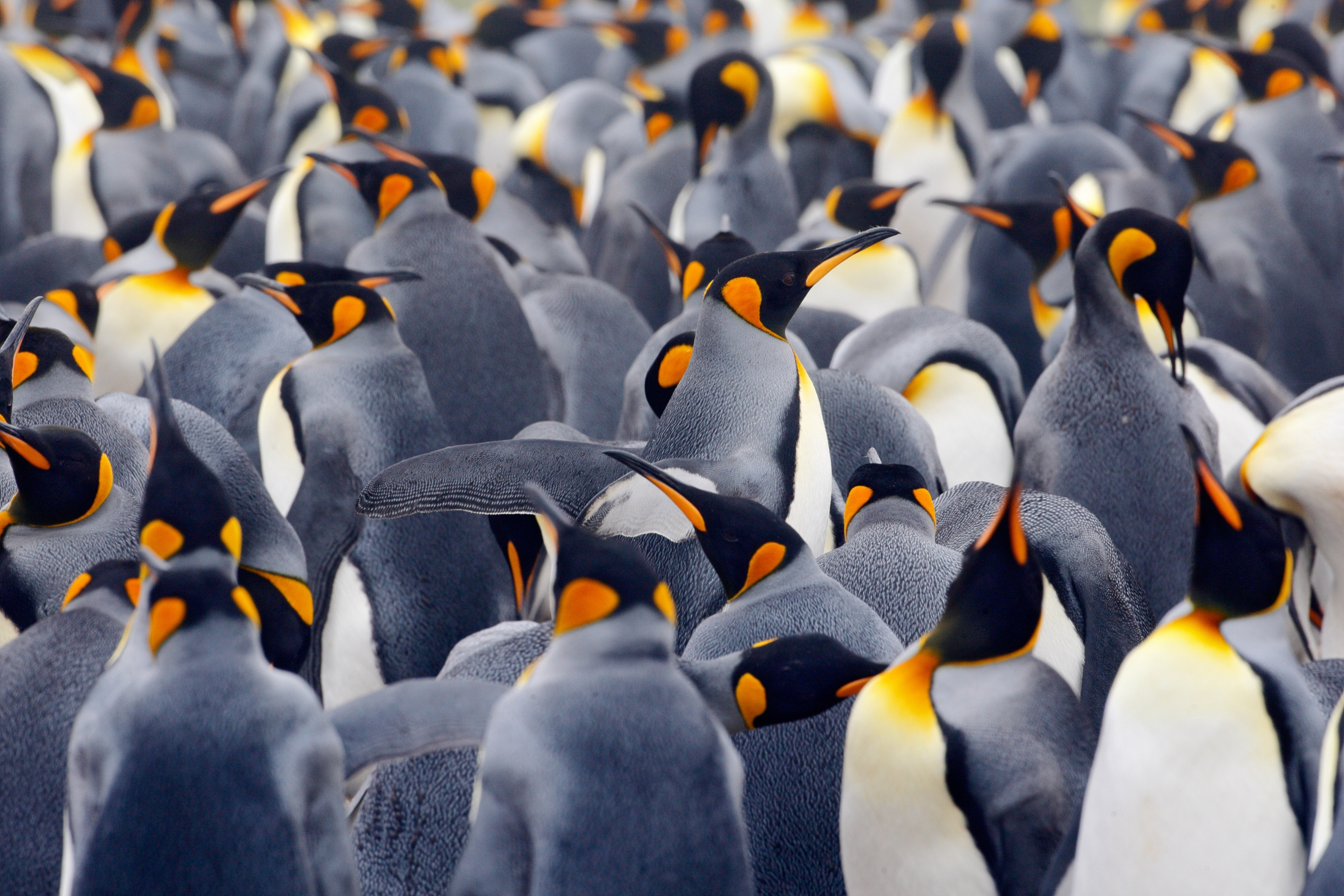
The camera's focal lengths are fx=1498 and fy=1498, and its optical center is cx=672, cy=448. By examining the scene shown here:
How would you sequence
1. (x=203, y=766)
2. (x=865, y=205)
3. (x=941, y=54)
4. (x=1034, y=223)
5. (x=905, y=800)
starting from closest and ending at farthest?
(x=203, y=766) → (x=905, y=800) → (x=1034, y=223) → (x=865, y=205) → (x=941, y=54)

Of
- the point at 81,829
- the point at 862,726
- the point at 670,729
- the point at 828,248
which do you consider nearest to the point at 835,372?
the point at 828,248

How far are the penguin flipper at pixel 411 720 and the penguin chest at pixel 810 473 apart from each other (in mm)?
808

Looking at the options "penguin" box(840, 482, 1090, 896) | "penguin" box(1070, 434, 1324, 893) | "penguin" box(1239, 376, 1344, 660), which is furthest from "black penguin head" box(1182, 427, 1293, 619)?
"penguin" box(1239, 376, 1344, 660)

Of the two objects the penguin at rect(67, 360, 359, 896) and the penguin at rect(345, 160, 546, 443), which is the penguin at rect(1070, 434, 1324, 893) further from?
the penguin at rect(345, 160, 546, 443)

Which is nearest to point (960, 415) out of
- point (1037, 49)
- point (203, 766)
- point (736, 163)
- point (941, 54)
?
point (736, 163)

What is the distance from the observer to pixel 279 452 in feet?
8.88

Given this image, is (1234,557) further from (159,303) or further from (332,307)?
(159,303)

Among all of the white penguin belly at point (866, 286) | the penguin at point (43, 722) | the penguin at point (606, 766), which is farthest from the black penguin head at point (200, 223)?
the penguin at point (606, 766)

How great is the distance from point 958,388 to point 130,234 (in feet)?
7.39

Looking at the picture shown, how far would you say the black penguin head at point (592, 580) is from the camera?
140cm

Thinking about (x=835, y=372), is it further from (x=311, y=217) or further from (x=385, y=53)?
(x=385, y=53)

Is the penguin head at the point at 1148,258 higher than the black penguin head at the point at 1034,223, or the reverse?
the penguin head at the point at 1148,258

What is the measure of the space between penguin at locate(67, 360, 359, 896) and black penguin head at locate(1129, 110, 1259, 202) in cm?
320

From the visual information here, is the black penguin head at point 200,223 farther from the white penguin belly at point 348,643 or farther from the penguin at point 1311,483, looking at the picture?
the penguin at point 1311,483
